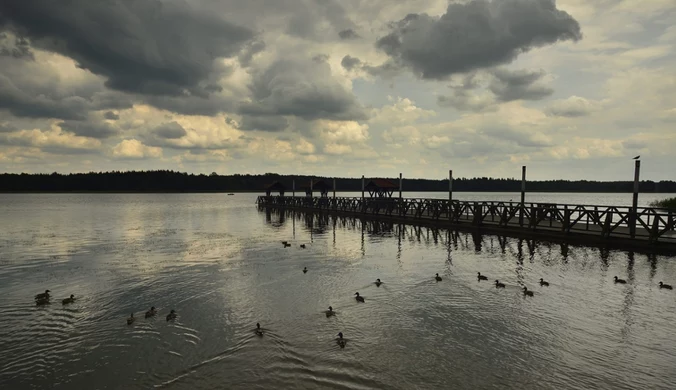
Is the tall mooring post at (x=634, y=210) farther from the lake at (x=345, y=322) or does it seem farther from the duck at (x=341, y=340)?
the duck at (x=341, y=340)

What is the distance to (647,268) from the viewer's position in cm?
1526

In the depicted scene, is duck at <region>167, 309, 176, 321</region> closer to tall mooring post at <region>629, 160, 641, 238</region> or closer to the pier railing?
the pier railing

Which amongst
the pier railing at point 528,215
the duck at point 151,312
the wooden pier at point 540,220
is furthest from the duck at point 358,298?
the pier railing at point 528,215

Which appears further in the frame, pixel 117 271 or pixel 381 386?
pixel 117 271

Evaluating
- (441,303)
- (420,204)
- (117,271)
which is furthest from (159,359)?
(420,204)

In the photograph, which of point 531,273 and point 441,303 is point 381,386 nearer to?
point 441,303

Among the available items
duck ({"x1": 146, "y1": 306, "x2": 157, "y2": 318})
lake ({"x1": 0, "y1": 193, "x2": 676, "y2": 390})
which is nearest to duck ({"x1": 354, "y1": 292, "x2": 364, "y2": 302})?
lake ({"x1": 0, "y1": 193, "x2": 676, "y2": 390})

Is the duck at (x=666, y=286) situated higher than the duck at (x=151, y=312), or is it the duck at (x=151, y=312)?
the duck at (x=666, y=286)

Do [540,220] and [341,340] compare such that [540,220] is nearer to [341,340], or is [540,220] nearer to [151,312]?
[341,340]

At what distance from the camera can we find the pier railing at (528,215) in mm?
19875

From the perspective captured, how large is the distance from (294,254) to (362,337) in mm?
12442

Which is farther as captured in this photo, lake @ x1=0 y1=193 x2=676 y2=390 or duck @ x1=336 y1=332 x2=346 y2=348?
duck @ x1=336 y1=332 x2=346 y2=348

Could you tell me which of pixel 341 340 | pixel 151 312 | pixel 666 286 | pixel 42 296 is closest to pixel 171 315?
pixel 151 312

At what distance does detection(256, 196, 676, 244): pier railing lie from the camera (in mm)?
19875
